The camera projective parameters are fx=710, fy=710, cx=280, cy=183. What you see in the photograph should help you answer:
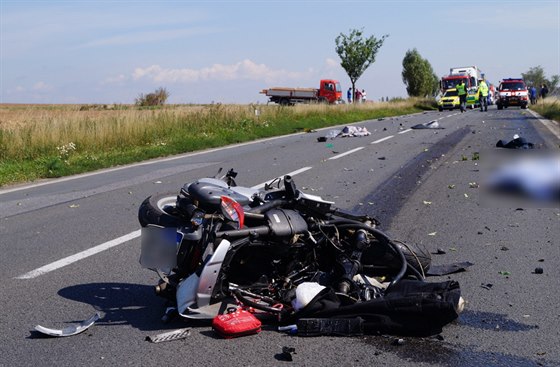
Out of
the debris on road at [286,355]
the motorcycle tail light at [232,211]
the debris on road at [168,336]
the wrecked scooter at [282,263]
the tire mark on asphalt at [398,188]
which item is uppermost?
the motorcycle tail light at [232,211]

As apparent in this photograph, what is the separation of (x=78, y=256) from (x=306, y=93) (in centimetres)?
6023

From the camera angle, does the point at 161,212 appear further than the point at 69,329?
Yes

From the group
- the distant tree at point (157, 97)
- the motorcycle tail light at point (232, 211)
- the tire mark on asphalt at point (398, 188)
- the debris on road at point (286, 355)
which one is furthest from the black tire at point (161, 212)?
the distant tree at point (157, 97)

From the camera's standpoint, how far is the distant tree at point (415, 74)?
268ft

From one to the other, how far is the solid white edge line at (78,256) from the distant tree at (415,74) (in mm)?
76152

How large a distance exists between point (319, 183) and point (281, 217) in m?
6.84

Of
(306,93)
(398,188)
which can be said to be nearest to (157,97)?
(306,93)

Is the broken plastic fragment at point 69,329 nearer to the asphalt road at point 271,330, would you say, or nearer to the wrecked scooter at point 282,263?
the asphalt road at point 271,330

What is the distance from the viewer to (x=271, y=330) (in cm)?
477

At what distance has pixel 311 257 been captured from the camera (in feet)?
17.2

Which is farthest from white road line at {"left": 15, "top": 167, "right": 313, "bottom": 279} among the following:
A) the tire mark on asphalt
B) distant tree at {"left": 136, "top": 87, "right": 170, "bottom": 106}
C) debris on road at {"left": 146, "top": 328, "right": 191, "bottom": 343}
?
distant tree at {"left": 136, "top": 87, "right": 170, "bottom": 106}

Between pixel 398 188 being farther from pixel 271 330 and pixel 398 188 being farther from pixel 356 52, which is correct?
pixel 356 52

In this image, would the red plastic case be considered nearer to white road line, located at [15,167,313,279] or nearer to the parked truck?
white road line, located at [15,167,313,279]

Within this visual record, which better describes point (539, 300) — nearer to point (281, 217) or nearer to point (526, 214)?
point (281, 217)
